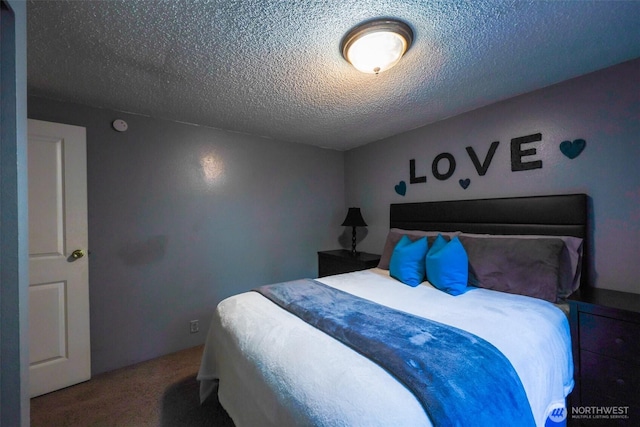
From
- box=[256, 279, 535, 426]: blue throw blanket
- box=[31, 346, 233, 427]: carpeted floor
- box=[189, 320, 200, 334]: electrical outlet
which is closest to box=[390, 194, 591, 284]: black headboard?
box=[256, 279, 535, 426]: blue throw blanket

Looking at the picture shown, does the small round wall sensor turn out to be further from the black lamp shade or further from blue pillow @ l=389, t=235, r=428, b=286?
blue pillow @ l=389, t=235, r=428, b=286

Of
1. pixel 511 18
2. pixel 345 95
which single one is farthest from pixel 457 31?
pixel 345 95

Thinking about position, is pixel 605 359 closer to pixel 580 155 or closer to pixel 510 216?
pixel 510 216

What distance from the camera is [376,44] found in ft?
4.52

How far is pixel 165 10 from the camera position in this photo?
1194 mm

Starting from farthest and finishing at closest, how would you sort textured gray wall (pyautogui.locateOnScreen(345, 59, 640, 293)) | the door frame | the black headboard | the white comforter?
the black headboard < textured gray wall (pyautogui.locateOnScreen(345, 59, 640, 293)) < the white comforter < the door frame

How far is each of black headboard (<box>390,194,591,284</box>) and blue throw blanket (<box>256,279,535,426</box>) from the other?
4.39 ft

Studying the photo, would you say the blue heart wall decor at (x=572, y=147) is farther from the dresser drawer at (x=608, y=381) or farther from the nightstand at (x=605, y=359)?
the dresser drawer at (x=608, y=381)

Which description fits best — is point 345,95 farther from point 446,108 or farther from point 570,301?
point 570,301

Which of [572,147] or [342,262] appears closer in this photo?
[572,147]

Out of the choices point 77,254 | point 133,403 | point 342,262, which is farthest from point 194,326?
point 342,262

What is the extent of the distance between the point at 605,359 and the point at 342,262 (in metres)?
2.16

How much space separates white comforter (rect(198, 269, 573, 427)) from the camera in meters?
0.80

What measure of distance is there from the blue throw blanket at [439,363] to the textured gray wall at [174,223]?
170cm
